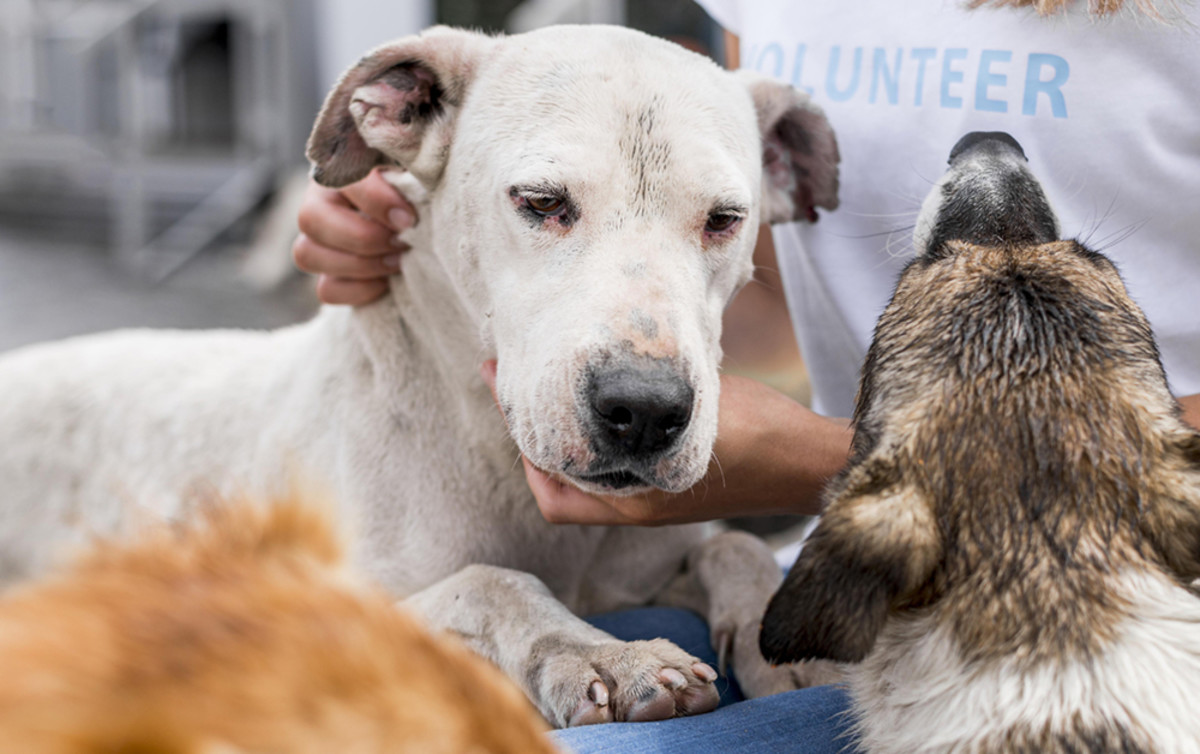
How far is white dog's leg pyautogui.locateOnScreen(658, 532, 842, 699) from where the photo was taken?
2117mm

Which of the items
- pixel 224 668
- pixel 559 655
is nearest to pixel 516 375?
pixel 559 655

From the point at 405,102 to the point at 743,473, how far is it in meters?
1.11

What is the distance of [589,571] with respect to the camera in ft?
8.42

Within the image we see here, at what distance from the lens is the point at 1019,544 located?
4.64 ft

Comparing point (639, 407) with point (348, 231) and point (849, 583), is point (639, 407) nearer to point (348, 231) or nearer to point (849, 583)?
point (849, 583)

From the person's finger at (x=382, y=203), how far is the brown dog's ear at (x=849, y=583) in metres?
1.38

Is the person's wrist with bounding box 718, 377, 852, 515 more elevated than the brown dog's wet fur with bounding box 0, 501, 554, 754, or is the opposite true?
the brown dog's wet fur with bounding box 0, 501, 554, 754

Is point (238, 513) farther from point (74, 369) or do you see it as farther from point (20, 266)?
point (20, 266)

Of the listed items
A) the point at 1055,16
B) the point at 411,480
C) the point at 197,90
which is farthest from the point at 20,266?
the point at 1055,16

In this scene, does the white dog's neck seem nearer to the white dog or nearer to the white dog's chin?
the white dog

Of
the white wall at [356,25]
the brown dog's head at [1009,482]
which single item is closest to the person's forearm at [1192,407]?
the brown dog's head at [1009,482]

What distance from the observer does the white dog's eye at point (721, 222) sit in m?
2.08

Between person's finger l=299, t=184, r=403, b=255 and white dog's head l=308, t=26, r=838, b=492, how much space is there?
0.46ft

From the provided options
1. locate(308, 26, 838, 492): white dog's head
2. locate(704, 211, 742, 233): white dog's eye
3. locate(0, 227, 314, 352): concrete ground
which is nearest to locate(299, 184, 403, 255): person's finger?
locate(308, 26, 838, 492): white dog's head
